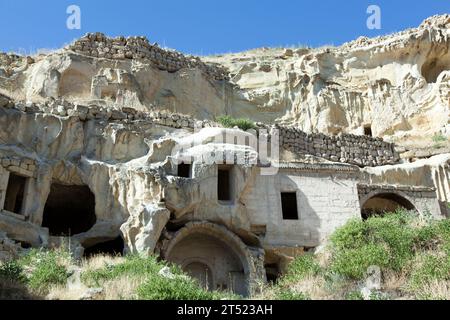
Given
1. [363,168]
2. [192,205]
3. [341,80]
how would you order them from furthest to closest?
[341,80], [363,168], [192,205]

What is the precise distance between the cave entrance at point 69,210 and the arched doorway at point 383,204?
1020 cm

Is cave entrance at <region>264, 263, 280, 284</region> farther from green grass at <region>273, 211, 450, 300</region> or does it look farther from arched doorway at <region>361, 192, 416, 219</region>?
→ arched doorway at <region>361, 192, 416, 219</region>

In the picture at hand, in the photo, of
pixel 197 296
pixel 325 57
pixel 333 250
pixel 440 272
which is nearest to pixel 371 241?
pixel 333 250

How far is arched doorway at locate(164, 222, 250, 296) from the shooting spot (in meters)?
16.8

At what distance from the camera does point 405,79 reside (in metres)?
31.4

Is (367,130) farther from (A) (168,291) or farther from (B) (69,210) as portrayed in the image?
(A) (168,291)

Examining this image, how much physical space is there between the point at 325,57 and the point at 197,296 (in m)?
26.2

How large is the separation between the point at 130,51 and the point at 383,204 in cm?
1391

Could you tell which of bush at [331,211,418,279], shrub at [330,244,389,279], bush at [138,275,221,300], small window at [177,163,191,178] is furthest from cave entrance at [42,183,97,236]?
shrub at [330,244,389,279]

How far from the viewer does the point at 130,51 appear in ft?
87.8

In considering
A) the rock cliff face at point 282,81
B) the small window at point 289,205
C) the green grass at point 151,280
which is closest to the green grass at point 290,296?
the green grass at point 151,280

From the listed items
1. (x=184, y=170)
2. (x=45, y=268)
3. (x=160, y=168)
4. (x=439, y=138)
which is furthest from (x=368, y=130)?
(x=45, y=268)
